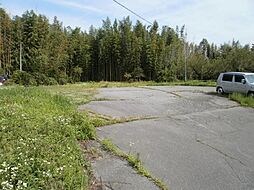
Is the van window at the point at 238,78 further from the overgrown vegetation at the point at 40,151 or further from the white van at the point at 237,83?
the overgrown vegetation at the point at 40,151

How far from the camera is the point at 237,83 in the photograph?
15422 mm

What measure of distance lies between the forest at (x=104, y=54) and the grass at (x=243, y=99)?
49.5 ft

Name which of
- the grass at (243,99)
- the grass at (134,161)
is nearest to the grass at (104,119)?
the grass at (134,161)

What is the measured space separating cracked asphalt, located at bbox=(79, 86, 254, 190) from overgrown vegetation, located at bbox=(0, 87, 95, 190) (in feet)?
2.36

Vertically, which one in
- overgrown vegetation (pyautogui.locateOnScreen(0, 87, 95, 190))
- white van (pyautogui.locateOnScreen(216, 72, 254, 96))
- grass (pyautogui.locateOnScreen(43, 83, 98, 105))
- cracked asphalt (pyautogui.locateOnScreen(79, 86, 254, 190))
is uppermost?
white van (pyautogui.locateOnScreen(216, 72, 254, 96))

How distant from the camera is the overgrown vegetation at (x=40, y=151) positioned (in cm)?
342

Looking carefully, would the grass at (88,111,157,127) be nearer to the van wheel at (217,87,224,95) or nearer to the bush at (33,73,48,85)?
the van wheel at (217,87,224,95)

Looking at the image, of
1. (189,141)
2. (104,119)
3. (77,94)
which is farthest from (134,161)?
(77,94)

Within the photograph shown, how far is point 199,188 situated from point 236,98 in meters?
10.7

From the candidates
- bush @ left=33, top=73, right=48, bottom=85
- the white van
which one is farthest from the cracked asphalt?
bush @ left=33, top=73, right=48, bottom=85

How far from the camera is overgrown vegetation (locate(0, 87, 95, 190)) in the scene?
11.2 feet

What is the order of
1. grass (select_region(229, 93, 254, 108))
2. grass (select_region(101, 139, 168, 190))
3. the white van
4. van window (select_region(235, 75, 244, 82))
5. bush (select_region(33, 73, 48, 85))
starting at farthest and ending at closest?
bush (select_region(33, 73, 48, 85))
van window (select_region(235, 75, 244, 82))
the white van
grass (select_region(229, 93, 254, 108))
grass (select_region(101, 139, 168, 190))

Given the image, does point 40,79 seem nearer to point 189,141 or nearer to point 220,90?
point 220,90

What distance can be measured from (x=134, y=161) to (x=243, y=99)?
33.0 feet
